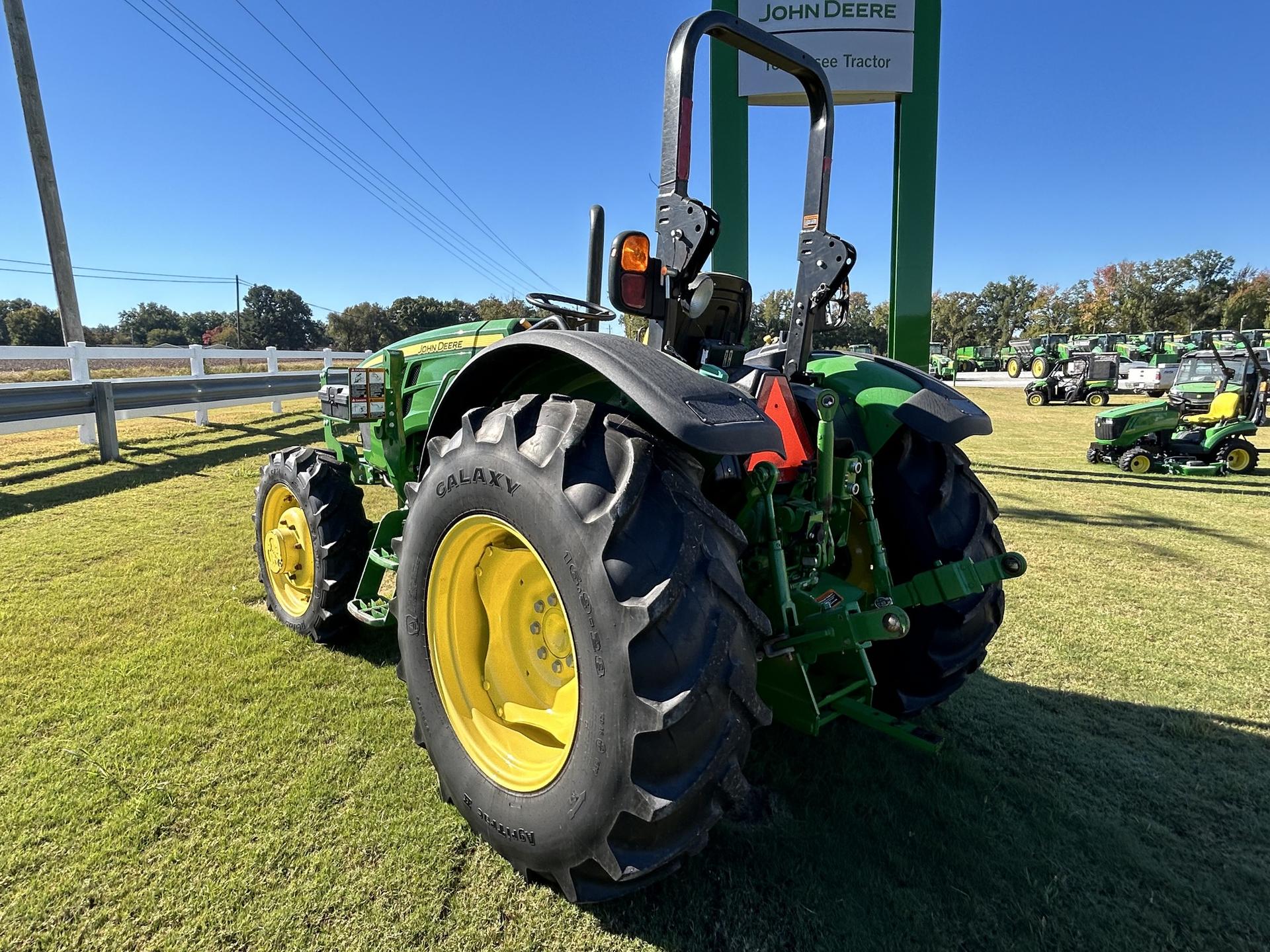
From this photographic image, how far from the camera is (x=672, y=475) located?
154cm

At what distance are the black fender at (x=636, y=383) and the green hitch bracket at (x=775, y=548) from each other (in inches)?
9.3

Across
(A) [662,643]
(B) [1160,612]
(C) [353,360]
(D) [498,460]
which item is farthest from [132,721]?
(C) [353,360]

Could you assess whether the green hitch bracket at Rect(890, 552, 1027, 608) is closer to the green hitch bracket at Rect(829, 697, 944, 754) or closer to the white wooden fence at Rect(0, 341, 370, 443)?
the green hitch bracket at Rect(829, 697, 944, 754)

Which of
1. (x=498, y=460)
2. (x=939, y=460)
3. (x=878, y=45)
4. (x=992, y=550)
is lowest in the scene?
(x=992, y=550)

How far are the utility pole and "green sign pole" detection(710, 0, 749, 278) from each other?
27.2 ft

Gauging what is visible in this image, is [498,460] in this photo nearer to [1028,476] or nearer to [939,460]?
[939,460]

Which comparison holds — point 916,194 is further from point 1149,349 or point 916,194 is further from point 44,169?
point 1149,349

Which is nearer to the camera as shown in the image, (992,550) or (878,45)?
(992,550)

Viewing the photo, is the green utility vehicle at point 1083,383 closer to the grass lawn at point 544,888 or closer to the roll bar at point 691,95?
the grass lawn at point 544,888

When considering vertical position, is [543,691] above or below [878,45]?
below

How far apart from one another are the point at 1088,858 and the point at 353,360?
48.8ft

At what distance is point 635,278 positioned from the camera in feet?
6.50

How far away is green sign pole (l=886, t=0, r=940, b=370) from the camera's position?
18.4 feet

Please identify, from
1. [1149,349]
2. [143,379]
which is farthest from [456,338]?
[1149,349]
